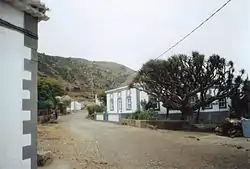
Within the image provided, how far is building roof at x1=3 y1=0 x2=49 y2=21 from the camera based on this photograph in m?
4.34

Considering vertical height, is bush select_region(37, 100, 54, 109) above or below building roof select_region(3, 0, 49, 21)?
below

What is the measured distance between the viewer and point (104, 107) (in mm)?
36125

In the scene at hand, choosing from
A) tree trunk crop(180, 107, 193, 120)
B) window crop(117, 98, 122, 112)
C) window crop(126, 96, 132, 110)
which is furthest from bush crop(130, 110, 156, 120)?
window crop(117, 98, 122, 112)

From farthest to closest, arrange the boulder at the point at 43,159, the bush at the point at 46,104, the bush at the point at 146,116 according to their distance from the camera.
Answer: the bush at the point at 46,104, the bush at the point at 146,116, the boulder at the point at 43,159

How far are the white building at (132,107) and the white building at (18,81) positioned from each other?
1887 cm

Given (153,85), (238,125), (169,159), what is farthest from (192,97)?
(169,159)

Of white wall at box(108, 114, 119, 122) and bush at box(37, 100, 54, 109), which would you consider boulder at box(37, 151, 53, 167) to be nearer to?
bush at box(37, 100, 54, 109)

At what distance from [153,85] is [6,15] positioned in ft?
57.0

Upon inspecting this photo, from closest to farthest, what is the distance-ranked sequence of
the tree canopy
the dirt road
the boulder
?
the boulder < the dirt road < the tree canopy

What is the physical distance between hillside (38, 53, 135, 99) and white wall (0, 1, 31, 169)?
73.4ft

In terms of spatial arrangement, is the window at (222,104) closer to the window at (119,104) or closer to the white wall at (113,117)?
the white wall at (113,117)

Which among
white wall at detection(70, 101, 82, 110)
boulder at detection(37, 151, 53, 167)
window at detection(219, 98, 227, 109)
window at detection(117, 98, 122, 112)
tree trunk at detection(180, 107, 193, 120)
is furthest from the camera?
white wall at detection(70, 101, 82, 110)

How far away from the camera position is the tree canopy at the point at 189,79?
64.5 feet

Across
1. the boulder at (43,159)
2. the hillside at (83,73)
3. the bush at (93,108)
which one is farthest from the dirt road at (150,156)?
the bush at (93,108)
